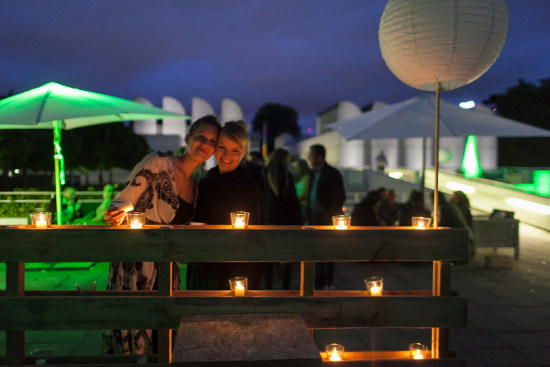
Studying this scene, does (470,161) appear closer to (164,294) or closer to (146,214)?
(146,214)

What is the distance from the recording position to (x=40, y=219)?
2.08 metres

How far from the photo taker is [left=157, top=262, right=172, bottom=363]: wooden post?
6.79 ft

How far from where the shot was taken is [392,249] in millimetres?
2102

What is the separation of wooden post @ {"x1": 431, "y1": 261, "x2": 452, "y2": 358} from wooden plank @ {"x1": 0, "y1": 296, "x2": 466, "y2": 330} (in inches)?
2.8

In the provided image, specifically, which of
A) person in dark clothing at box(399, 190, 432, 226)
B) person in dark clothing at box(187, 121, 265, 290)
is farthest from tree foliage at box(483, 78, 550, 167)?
person in dark clothing at box(187, 121, 265, 290)

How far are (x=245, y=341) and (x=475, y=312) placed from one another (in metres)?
3.78

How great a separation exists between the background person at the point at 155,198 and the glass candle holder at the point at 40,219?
331 millimetres

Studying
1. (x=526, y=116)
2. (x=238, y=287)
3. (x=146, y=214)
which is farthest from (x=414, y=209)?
(x=526, y=116)

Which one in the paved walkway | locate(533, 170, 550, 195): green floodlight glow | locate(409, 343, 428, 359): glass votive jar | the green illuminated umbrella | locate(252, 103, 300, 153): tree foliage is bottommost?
the paved walkway

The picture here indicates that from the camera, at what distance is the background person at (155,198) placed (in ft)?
8.40

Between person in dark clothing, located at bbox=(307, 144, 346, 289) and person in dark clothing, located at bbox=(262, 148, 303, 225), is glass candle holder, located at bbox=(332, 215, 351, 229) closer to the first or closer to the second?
person in dark clothing, located at bbox=(262, 148, 303, 225)

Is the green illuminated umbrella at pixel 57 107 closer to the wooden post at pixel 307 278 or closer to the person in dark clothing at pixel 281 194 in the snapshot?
the person in dark clothing at pixel 281 194

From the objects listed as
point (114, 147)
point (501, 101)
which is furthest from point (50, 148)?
point (501, 101)

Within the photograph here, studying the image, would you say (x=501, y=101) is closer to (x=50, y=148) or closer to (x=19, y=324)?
(x=50, y=148)
